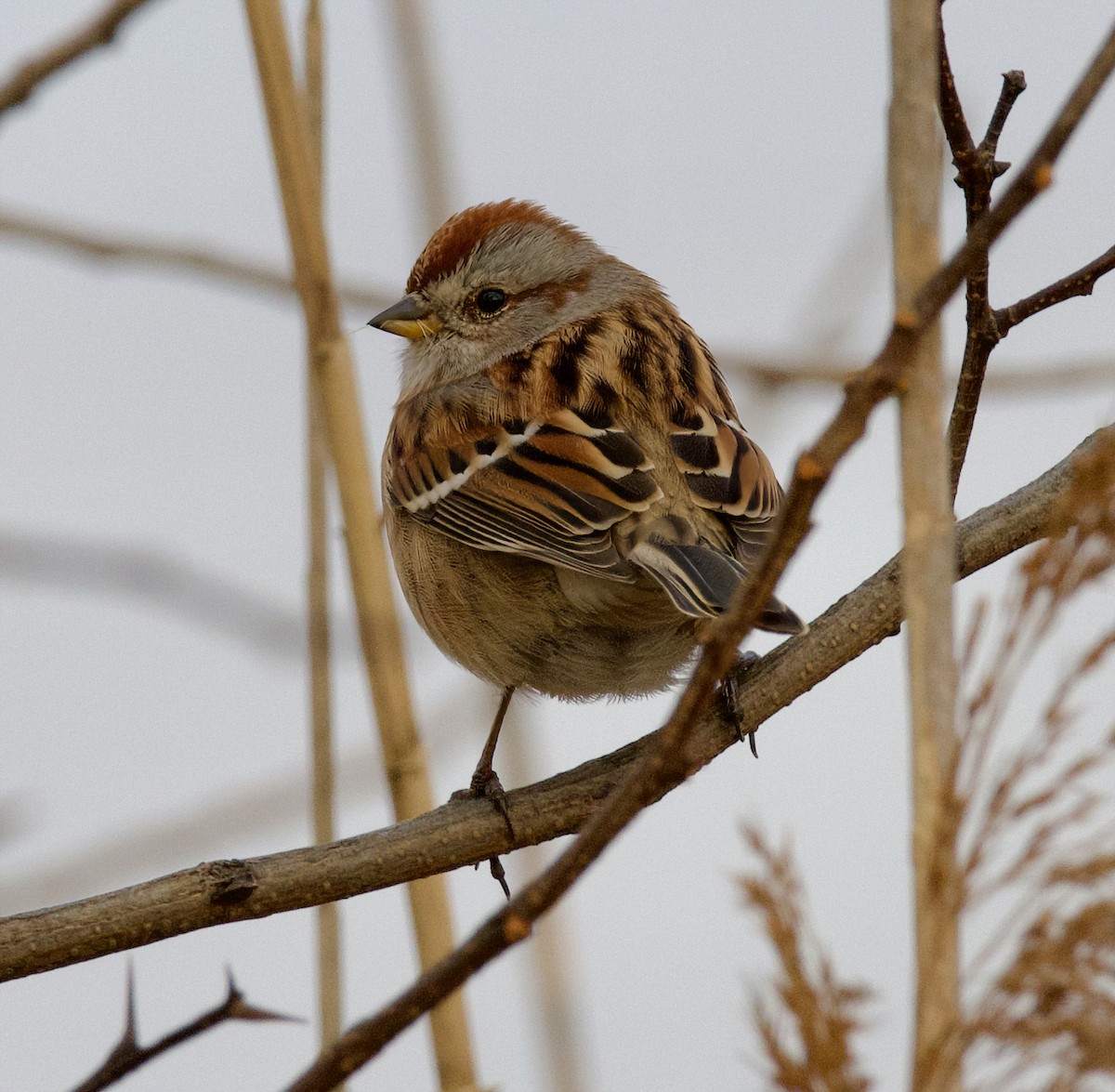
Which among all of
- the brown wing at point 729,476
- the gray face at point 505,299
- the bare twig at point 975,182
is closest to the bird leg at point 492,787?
the brown wing at point 729,476

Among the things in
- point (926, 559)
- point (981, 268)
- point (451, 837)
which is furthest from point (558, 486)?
point (926, 559)

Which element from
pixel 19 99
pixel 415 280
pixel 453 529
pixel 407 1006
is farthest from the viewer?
pixel 415 280

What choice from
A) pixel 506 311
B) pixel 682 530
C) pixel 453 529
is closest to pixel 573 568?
pixel 682 530

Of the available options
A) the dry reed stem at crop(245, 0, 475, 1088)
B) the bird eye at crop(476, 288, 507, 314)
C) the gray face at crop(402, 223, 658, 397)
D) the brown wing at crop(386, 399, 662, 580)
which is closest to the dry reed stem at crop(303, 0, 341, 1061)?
the dry reed stem at crop(245, 0, 475, 1088)

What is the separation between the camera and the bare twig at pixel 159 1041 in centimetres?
182

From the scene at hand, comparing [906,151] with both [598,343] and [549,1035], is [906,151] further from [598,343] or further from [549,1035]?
[598,343]

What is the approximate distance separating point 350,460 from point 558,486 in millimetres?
718

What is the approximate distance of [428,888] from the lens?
246 centimetres

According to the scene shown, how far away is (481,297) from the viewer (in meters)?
4.27

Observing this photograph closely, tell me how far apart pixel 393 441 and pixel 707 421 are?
38.8 inches

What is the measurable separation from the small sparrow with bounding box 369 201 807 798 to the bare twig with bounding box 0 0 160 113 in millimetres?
1269

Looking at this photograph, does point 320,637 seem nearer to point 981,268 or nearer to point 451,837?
point 451,837

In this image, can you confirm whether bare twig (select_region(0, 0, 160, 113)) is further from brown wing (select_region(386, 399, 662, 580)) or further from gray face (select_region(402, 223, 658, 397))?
gray face (select_region(402, 223, 658, 397))

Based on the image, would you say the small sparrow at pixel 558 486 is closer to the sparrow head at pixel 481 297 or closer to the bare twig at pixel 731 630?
the sparrow head at pixel 481 297
